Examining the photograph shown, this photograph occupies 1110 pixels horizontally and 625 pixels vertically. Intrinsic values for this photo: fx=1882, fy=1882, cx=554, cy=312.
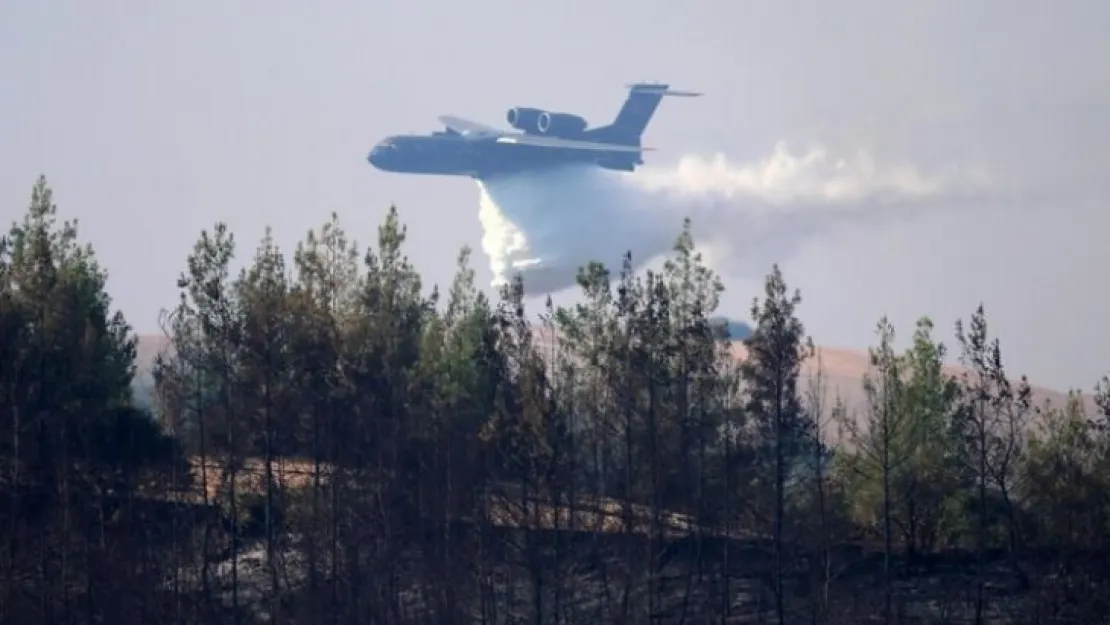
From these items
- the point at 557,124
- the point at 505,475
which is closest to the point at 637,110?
the point at 557,124

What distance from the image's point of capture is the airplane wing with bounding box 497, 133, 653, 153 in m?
129

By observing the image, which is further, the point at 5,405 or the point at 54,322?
the point at 54,322

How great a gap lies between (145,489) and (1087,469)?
2171 cm

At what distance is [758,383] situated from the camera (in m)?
42.1

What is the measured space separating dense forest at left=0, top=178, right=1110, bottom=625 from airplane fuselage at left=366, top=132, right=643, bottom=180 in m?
78.9

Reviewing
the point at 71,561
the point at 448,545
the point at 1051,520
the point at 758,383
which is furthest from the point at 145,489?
the point at 1051,520

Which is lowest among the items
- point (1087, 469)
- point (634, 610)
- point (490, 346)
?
point (634, 610)

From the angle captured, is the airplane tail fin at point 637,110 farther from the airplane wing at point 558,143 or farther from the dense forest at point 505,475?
the dense forest at point 505,475

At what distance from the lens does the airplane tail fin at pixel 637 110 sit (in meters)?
137

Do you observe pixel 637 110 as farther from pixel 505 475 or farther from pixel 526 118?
pixel 505 475

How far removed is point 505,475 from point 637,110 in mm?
98497

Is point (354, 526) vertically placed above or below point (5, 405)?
below

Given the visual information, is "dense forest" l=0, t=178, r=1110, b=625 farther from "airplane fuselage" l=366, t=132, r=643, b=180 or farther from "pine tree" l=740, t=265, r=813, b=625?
"airplane fuselage" l=366, t=132, r=643, b=180

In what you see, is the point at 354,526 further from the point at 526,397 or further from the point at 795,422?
the point at 795,422
